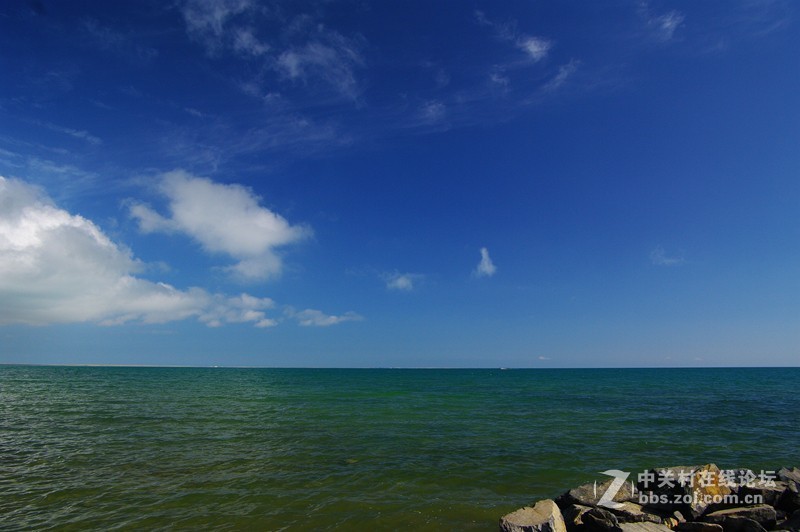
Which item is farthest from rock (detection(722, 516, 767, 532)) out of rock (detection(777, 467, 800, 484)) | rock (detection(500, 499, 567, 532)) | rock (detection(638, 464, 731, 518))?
A: rock (detection(777, 467, 800, 484))

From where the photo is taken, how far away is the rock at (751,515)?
10391mm

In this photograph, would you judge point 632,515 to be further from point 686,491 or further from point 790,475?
point 790,475

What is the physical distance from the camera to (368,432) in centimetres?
2517

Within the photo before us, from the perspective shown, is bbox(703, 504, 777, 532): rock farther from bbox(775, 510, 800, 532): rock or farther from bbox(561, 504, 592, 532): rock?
bbox(561, 504, 592, 532): rock

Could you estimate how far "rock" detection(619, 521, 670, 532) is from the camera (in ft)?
31.0

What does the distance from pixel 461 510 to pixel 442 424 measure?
16431 mm

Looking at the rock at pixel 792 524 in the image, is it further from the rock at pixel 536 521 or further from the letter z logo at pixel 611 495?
the rock at pixel 536 521

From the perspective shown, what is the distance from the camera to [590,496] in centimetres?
1166

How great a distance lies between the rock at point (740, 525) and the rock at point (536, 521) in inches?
163

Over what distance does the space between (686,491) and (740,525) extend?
1333 millimetres

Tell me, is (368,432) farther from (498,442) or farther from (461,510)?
(461,510)

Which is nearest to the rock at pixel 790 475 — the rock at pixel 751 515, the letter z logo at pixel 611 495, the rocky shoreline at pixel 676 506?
the rocky shoreline at pixel 676 506

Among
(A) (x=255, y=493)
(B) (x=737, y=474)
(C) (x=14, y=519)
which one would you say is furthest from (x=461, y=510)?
(C) (x=14, y=519)

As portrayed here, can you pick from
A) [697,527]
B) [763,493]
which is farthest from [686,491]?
[763,493]
